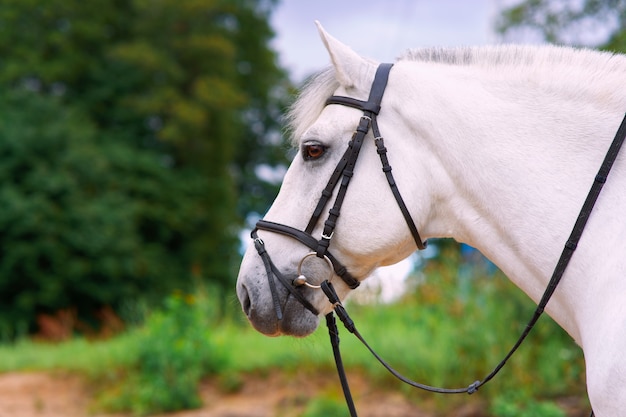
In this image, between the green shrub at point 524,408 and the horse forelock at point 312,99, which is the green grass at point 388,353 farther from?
the horse forelock at point 312,99

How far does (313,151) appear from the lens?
7.52ft

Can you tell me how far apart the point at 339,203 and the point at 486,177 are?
475 mm

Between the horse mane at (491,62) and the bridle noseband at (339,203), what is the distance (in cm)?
12

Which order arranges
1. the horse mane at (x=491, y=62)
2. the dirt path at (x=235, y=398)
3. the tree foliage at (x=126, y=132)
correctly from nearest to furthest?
the horse mane at (x=491, y=62) < the dirt path at (x=235, y=398) < the tree foliage at (x=126, y=132)

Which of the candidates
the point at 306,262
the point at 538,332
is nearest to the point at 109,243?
the point at 538,332

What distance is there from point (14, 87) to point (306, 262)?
18562mm

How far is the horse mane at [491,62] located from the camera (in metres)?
2.09

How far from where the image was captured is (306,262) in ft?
7.52

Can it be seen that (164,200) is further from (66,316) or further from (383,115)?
(383,115)

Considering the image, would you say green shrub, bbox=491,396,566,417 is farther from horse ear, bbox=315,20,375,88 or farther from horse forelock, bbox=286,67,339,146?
horse ear, bbox=315,20,375,88

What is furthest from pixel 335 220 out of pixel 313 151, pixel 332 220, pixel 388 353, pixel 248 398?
pixel 248 398

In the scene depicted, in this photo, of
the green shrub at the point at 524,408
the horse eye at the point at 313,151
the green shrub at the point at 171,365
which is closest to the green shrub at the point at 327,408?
the green shrub at the point at 524,408

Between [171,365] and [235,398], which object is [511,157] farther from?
[171,365]

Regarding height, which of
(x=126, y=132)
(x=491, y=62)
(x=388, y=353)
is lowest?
(x=388, y=353)
